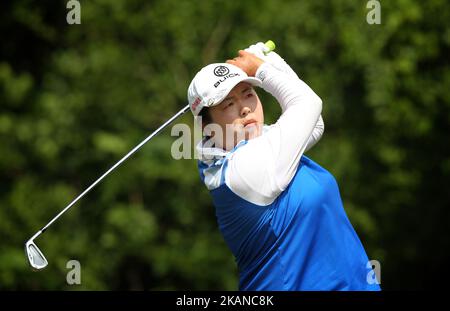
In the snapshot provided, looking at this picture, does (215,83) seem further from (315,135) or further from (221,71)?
(315,135)

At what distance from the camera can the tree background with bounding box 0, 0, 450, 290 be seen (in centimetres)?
771

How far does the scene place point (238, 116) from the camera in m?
2.94

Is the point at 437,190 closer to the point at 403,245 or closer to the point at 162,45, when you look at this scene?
the point at 403,245

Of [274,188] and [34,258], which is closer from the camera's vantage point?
[274,188]

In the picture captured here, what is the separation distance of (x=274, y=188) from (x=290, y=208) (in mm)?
86

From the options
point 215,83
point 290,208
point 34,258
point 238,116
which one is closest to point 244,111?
point 238,116

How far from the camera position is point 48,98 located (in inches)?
310

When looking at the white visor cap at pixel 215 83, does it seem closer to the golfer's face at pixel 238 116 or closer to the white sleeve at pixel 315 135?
the golfer's face at pixel 238 116

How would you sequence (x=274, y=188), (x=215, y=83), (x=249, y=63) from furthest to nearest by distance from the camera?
(x=249, y=63), (x=215, y=83), (x=274, y=188)

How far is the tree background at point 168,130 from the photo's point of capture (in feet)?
25.3

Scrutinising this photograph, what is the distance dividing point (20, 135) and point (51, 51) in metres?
0.99

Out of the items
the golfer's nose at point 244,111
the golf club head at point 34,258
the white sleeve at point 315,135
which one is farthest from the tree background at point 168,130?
the golfer's nose at point 244,111

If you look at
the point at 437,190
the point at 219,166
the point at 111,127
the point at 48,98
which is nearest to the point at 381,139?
the point at 437,190

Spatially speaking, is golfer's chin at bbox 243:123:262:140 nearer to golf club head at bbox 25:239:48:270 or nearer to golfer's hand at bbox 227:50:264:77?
golfer's hand at bbox 227:50:264:77
